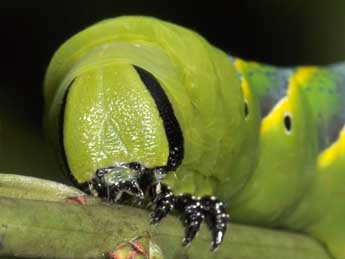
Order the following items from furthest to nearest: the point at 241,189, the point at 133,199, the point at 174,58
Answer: the point at 241,189
the point at 174,58
the point at 133,199

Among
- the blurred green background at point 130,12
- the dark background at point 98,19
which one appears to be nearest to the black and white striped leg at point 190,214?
the blurred green background at point 130,12

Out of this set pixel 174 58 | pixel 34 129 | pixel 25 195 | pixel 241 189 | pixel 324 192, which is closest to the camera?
pixel 25 195

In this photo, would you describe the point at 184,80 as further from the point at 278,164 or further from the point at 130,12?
the point at 130,12

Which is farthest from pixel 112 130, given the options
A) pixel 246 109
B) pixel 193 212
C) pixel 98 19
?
pixel 98 19

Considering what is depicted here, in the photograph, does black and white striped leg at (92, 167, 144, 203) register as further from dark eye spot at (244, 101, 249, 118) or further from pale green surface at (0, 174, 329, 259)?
dark eye spot at (244, 101, 249, 118)

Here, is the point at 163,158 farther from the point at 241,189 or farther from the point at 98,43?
the point at 241,189

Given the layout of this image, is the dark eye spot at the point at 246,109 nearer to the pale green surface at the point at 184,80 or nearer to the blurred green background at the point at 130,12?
the pale green surface at the point at 184,80

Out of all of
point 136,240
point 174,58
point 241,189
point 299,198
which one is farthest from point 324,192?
point 136,240
